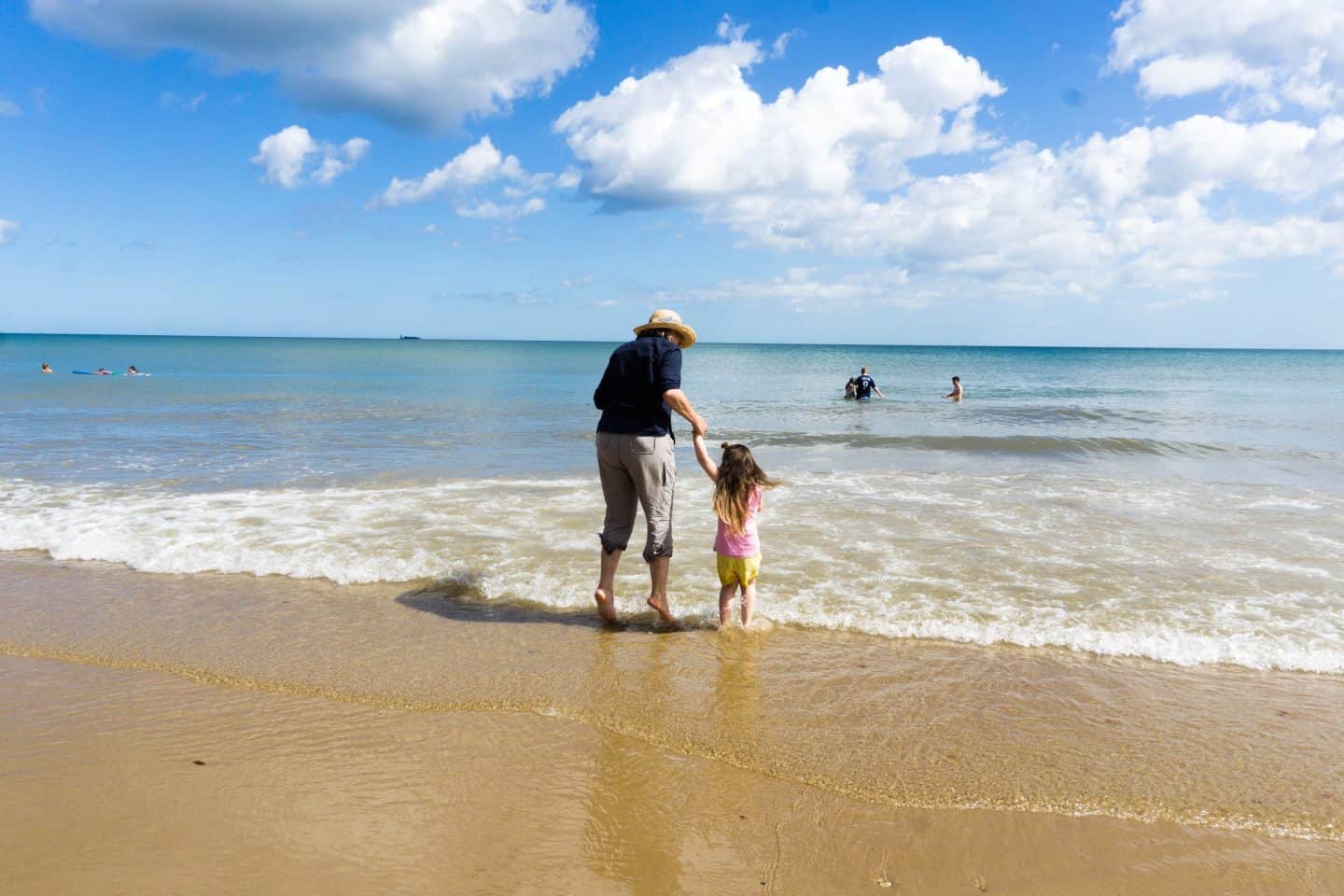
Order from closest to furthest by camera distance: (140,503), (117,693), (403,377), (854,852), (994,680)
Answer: (854,852) < (117,693) < (994,680) < (140,503) < (403,377)

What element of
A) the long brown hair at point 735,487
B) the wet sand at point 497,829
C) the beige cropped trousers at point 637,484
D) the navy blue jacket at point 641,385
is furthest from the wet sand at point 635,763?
the navy blue jacket at point 641,385

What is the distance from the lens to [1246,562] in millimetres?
7414

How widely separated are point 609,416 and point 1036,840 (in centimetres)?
355

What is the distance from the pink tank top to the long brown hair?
0.03 meters

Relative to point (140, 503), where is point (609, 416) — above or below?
above

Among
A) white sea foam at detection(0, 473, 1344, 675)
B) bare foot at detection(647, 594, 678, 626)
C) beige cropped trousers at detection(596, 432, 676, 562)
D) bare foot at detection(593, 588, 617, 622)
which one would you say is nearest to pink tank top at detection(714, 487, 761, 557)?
beige cropped trousers at detection(596, 432, 676, 562)

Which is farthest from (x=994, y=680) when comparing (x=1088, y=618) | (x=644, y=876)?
(x=644, y=876)

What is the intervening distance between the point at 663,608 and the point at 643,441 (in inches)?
47.9

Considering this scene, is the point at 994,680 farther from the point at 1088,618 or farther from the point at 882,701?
the point at 1088,618

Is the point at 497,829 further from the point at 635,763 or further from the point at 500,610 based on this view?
the point at 500,610

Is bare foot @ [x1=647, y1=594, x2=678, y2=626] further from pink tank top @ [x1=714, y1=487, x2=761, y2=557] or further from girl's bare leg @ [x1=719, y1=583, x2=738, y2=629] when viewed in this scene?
pink tank top @ [x1=714, y1=487, x2=761, y2=557]

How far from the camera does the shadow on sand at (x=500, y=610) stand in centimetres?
573

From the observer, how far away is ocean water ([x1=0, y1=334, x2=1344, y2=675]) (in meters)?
6.07

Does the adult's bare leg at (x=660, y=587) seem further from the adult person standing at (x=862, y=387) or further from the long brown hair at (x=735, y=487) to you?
the adult person standing at (x=862, y=387)
